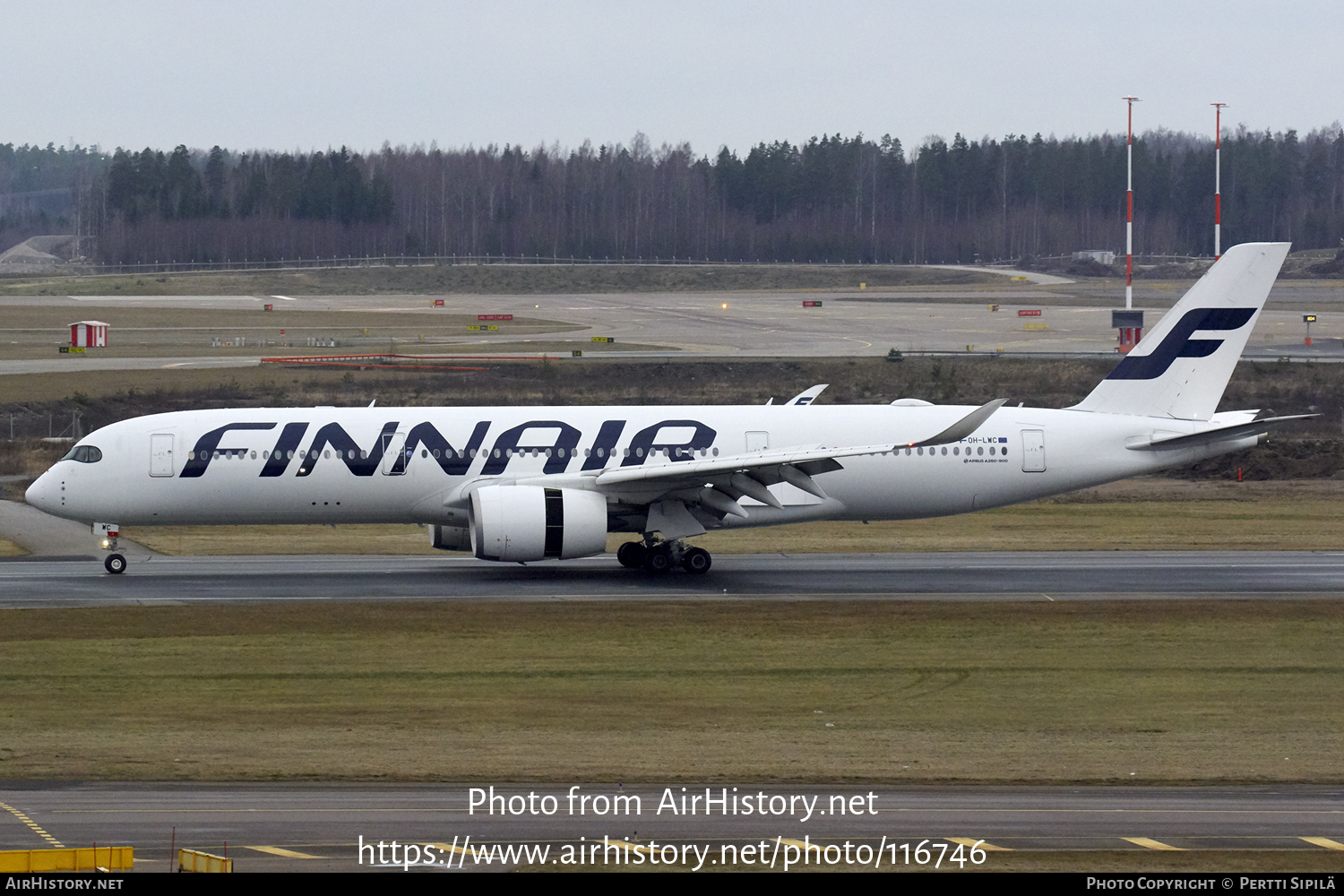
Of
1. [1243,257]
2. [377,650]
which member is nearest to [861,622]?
[377,650]

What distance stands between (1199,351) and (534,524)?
1835 cm

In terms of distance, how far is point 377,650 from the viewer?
29.3m

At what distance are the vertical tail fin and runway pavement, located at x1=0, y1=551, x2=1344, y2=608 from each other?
432cm

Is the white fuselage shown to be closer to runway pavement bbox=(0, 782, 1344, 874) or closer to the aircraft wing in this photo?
the aircraft wing

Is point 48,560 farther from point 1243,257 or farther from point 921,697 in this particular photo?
point 1243,257

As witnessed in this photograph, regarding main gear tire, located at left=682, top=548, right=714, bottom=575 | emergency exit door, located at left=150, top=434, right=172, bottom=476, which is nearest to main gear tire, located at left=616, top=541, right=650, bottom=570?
main gear tire, located at left=682, top=548, right=714, bottom=575

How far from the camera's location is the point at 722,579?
38.0 meters

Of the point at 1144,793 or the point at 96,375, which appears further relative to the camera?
the point at 96,375

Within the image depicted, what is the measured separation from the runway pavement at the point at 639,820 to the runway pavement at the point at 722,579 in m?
16.0

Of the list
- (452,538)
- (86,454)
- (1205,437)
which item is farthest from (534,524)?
(1205,437)

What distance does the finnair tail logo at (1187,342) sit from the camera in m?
A: 40.1

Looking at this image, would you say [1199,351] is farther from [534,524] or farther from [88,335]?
[88,335]

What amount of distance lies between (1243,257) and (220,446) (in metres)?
27.0
